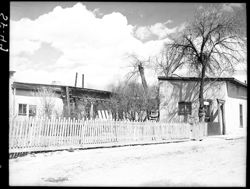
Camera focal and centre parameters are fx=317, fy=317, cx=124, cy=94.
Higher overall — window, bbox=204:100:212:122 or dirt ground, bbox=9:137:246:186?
window, bbox=204:100:212:122

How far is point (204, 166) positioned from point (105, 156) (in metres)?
3.96

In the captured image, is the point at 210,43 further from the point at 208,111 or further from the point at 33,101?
the point at 33,101

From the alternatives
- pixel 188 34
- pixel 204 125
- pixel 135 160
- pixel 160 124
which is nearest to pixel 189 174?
pixel 135 160

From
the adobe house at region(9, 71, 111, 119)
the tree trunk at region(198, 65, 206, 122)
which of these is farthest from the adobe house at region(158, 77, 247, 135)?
the adobe house at region(9, 71, 111, 119)

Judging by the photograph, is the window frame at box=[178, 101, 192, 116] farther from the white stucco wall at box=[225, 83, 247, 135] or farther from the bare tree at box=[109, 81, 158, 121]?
the white stucco wall at box=[225, 83, 247, 135]

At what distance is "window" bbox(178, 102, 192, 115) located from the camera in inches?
1024

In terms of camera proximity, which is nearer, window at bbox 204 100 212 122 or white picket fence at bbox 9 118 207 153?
white picket fence at bbox 9 118 207 153

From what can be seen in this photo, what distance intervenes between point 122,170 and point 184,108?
17.7 meters

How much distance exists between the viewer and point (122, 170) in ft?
29.9

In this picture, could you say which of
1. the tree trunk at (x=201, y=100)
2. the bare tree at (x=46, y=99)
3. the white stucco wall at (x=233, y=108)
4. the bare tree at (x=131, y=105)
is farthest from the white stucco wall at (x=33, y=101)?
the white stucco wall at (x=233, y=108)

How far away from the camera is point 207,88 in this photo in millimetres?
25797

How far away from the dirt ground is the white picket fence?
59 centimetres

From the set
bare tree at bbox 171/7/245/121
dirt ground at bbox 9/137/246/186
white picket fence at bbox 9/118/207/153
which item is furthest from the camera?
bare tree at bbox 171/7/245/121

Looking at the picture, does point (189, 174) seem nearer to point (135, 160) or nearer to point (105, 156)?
point (135, 160)
